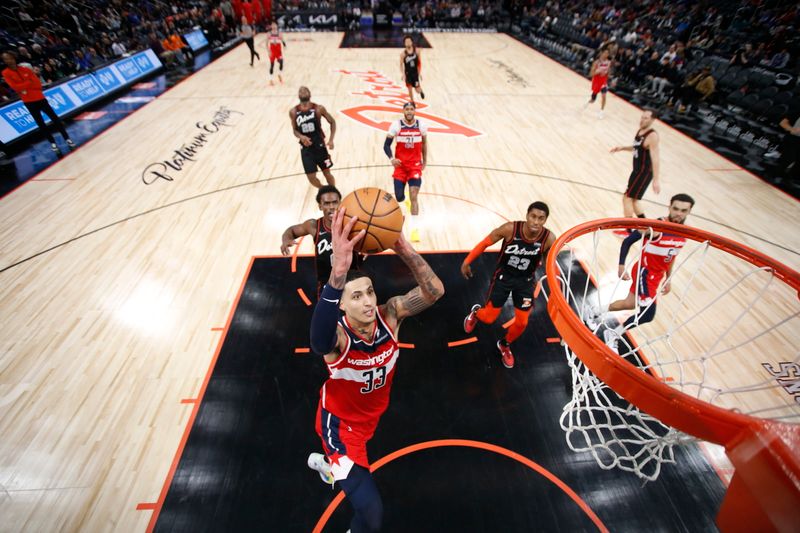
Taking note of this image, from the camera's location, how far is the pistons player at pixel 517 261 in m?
3.55

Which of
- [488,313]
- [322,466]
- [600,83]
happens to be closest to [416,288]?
[322,466]

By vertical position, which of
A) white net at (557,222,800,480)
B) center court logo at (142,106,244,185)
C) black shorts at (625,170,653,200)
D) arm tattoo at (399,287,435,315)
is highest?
arm tattoo at (399,287,435,315)

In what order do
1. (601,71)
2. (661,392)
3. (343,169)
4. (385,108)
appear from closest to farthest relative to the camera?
1. (661,392)
2. (343,169)
3. (601,71)
4. (385,108)

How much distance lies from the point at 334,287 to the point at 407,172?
4135 mm

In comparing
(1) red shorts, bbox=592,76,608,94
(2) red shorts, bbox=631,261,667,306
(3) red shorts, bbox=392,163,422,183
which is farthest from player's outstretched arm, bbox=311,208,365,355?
(1) red shorts, bbox=592,76,608,94

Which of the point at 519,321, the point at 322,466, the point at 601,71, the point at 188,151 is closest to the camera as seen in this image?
the point at 322,466

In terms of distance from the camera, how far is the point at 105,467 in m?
3.24

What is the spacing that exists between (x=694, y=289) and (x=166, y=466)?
20.6 feet

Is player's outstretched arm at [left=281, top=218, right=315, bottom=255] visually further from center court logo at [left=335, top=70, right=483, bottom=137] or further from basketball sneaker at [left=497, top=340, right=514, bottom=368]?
center court logo at [left=335, top=70, right=483, bottom=137]

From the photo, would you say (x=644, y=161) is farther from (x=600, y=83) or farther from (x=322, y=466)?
(x=600, y=83)

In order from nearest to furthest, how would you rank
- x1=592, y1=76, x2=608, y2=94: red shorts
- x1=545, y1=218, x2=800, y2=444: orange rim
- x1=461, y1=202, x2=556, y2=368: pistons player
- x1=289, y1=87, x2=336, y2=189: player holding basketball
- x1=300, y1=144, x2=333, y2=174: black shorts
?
1. x1=545, y1=218, x2=800, y2=444: orange rim
2. x1=461, y1=202, x2=556, y2=368: pistons player
3. x1=289, y1=87, x2=336, y2=189: player holding basketball
4. x1=300, y1=144, x2=333, y2=174: black shorts
5. x1=592, y1=76, x2=608, y2=94: red shorts

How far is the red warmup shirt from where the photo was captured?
7332mm

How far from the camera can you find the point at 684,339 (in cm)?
440

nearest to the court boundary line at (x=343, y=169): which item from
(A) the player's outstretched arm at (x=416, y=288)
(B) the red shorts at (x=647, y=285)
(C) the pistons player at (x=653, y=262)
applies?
(C) the pistons player at (x=653, y=262)
